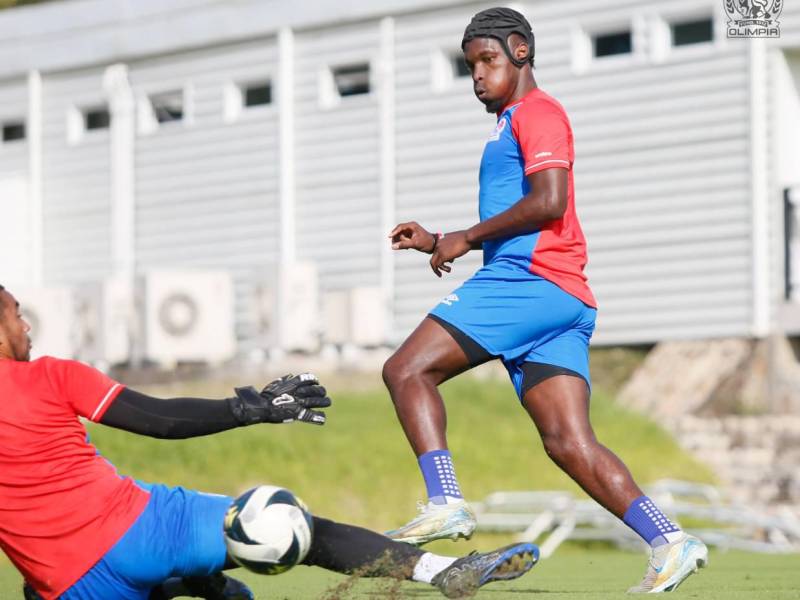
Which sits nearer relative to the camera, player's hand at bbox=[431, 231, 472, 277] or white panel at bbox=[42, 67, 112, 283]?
player's hand at bbox=[431, 231, 472, 277]

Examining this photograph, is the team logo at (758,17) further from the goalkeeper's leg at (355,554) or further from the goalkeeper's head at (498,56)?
the goalkeeper's leg at (355,554)

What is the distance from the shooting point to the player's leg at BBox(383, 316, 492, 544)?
662 centimetres

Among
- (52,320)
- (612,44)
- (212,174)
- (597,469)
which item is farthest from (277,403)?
(52,320)

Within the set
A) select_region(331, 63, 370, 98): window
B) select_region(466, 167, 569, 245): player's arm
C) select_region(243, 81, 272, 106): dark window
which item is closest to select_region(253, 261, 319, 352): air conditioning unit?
select_region(331, 63, 370, 98): window

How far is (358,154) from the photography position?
25141 mm

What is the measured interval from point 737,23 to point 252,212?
854cm

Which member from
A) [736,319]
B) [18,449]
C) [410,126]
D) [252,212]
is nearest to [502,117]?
[18,449]

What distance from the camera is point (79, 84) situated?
2884 cm

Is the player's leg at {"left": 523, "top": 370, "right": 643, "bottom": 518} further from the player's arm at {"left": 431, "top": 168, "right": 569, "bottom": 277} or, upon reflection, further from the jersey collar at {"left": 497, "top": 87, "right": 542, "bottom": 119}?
the jersey collar at {"left": 497, "top": 87, "right": 542, "bottom": 119}

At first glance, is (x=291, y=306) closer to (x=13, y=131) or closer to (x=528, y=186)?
(x=13, y=131)

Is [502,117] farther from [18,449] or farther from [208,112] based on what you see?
[208,112]

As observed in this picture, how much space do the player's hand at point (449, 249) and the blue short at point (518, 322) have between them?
0.42ft

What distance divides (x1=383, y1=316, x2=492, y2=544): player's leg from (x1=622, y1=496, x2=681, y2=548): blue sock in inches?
27.9

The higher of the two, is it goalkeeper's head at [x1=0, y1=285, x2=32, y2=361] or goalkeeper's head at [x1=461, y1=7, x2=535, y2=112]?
goalkeeper's head at [x1=461, y1=7, x2=535, y2=112]
